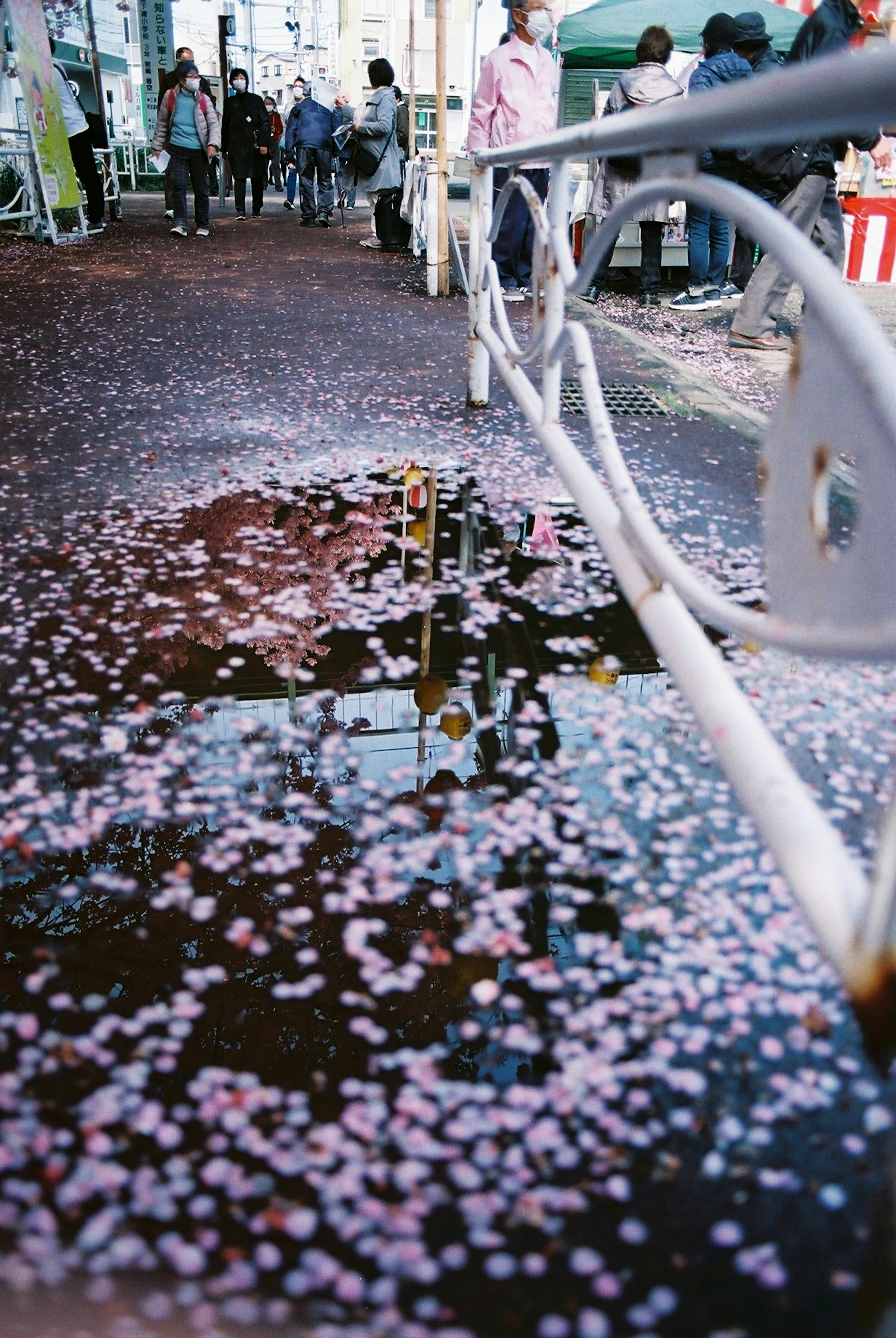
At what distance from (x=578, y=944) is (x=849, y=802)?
776 millimetres

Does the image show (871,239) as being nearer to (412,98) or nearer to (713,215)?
(713,215)

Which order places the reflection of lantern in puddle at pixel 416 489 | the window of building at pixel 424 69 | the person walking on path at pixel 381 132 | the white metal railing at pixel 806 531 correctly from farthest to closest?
the window of building at pixel 424 69, the person walking on path at pixel 381 132, the reflection of lantern in puddle at pixel 416 489, the white metal railing at pixel 806 531

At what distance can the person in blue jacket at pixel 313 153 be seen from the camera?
13.9 metres

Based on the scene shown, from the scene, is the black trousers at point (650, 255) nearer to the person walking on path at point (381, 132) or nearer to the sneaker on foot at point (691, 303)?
the sneaker on foot at point (691, 303)

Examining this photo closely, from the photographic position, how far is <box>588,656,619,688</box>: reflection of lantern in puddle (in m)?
2.78

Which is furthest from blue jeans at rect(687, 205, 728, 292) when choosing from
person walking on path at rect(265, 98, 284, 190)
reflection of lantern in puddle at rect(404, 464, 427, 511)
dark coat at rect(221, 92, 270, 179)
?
person walking on path at rect(265, 98, 284, 190)

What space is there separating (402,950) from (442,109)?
6796 mm

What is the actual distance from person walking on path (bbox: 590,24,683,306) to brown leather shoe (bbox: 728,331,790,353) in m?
1.05

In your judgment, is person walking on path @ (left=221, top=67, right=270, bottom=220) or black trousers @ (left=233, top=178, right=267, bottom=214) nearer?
person walking on path @ (left=221, top=67, right=270, bottom=220)

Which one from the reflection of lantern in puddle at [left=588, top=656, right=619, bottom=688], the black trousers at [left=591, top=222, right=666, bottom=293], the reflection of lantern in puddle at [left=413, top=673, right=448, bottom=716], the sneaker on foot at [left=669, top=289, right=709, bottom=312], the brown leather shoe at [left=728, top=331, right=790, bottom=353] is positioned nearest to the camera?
the reflection of lantern in puddle at [left=413, top=673, right=448, bottom=716]

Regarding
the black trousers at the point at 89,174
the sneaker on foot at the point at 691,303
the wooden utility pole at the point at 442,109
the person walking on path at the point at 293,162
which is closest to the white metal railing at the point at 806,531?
the wooden utility pole at the point at 442,109

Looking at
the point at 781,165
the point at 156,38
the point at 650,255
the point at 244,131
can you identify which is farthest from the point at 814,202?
the point at 156,38

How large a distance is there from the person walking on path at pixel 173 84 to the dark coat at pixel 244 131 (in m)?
0.34

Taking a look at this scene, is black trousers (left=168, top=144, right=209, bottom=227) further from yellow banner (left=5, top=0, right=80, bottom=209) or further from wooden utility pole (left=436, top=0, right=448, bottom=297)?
wooden utility pole (left=436, top=0, right=448, bottom=297)
